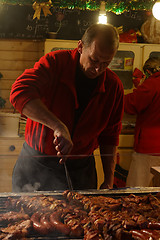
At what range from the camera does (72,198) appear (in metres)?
1.83

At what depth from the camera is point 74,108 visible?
7.52ft

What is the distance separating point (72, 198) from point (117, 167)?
0.54 metres

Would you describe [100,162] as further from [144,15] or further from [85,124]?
[144,15]

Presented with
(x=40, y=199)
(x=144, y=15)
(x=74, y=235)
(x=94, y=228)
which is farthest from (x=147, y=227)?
(x=144, y=15)

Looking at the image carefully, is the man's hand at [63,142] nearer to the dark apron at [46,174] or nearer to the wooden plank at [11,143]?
the dark apron at [46,174]

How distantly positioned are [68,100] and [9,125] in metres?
1.78

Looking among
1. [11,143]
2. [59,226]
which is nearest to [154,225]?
[59,226]

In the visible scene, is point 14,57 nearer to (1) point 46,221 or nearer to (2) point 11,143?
(2) point 11,143

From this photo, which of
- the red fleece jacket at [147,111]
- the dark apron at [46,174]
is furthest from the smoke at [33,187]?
the red fleece jacket at [147,111]

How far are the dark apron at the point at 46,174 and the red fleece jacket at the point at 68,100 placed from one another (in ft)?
0.51

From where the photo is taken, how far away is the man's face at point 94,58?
Result: 1.98 m

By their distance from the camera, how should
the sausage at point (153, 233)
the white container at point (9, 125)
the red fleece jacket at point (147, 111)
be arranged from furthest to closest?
the white container at point (9, 125) < the red fleece jacket at point (147, 111) < the sausage at point (153, 233)

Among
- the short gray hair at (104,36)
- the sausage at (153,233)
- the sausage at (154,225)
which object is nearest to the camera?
the sausage at (153,233)

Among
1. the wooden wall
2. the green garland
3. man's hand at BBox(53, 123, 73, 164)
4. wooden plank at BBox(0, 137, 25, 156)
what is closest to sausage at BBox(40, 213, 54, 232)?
man's hand at BBox(53, 123, 73, 164)
